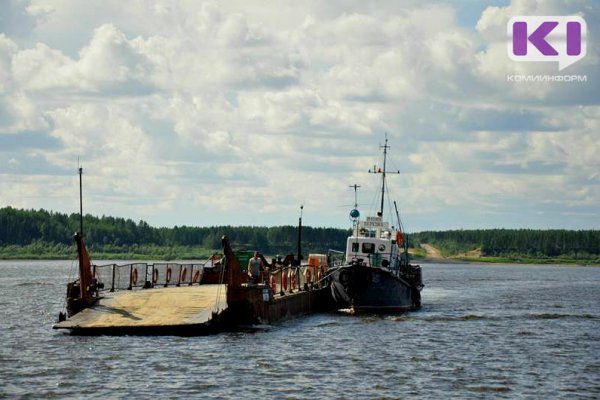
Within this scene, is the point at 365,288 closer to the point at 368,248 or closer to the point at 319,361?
the point at 368,248

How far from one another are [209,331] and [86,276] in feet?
18.9

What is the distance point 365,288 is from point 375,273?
0.96 meters

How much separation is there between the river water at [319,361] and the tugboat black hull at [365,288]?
244 cm

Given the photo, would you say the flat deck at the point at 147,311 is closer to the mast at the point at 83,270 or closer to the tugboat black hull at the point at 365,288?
the mast at the point at 83,270

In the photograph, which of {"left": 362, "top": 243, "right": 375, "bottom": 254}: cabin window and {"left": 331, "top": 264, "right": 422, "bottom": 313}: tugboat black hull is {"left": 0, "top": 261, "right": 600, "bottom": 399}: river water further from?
{"left": 362, "top": 243, "right": 375, "bottom": 254}: cabin window

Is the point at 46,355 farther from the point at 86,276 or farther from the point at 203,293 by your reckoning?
the point at 203,293

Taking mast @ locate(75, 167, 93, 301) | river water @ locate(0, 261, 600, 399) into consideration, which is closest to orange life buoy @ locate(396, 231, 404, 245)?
river water @ locate(0, 261, 600, 399)

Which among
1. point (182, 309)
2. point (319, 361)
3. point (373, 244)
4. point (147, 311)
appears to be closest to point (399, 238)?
point (373, 244)

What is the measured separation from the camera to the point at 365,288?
189 ft

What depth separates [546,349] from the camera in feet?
141

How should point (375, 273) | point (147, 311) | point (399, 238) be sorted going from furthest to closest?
1. point (399, 238)
2. point (375, 273)
3. point (147, 311)

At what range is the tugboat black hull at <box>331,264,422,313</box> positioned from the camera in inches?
2261

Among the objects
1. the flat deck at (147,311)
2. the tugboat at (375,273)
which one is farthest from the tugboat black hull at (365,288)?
the flat deck at (147,311)

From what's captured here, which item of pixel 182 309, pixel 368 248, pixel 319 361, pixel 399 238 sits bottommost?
pixel 319 361
